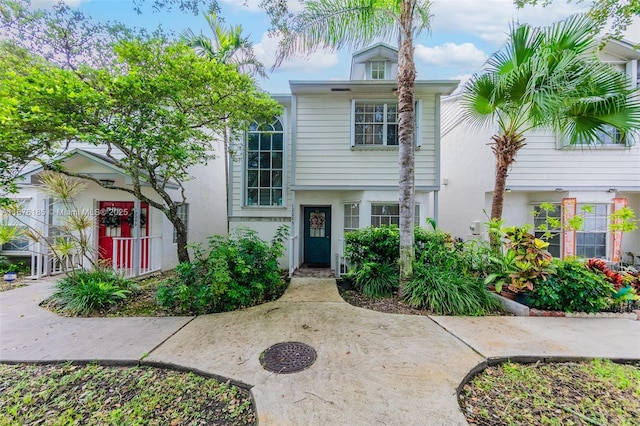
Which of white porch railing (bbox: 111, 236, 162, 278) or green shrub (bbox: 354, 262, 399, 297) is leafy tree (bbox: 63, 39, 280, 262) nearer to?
white porch railing (bbox: 111, 236, 162, 278)

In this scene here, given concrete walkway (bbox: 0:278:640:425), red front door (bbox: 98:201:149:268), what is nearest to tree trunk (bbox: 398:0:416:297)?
concrete walkway (bbox: 0:278:640:425)

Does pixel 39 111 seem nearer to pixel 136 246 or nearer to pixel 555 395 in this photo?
pixel 136 246

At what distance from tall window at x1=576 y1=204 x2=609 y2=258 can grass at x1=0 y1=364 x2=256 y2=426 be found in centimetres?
1033

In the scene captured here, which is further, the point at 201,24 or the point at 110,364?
the point at 201,24

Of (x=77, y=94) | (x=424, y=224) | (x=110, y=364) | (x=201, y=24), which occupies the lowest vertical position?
(x=110, y=364)

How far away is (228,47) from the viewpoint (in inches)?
311

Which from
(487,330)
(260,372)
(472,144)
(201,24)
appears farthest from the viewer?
(472,144)

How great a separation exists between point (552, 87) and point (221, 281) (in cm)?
701

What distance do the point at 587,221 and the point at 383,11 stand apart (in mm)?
8527

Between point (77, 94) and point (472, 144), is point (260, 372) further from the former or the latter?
point (472, 144)

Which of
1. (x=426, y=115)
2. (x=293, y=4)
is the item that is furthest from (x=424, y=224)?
(x=293, y=4)

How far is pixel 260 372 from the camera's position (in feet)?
9.66

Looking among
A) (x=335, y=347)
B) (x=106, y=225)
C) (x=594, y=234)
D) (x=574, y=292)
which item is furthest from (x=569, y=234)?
(x=106, y=225)

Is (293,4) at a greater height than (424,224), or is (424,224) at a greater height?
(293,4)
